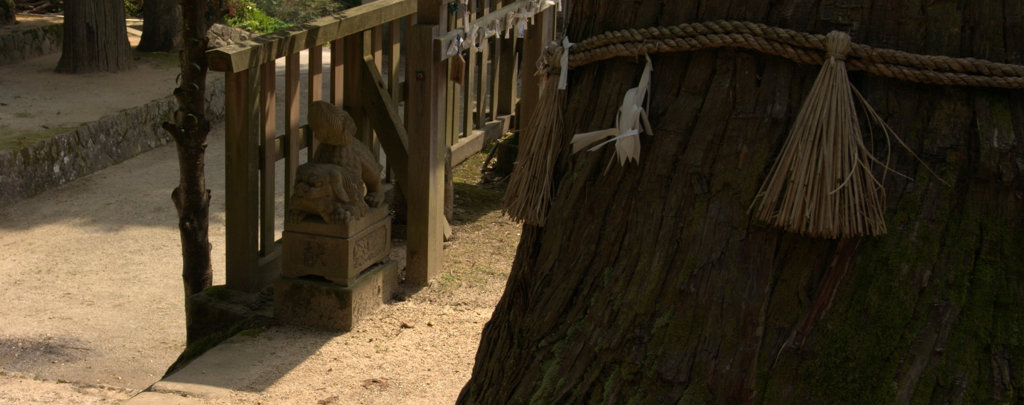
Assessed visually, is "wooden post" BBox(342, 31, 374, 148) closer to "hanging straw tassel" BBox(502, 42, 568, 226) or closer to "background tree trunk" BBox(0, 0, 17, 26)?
"hanging straw tassel" BBox(502, 42, 568, 226)

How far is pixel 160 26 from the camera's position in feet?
41.0

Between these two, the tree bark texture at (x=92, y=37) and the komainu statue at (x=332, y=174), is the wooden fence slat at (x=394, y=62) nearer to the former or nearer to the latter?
the komainu statue at (x=332, y=174)

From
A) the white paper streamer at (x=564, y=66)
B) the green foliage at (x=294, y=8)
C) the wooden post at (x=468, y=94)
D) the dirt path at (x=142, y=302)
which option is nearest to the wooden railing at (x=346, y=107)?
the dirt path at (x=142, y=302)

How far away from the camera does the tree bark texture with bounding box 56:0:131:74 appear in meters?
10.8

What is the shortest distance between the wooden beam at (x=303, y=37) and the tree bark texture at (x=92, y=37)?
6.43 metres

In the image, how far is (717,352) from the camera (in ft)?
5.37

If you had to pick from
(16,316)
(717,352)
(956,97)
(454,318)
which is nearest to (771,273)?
(717,352)

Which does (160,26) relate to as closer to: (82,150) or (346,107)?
(82,150)

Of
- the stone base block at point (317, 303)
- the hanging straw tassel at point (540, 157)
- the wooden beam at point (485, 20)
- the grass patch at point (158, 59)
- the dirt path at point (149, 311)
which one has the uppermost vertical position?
the wooden beam at point (485, 20)

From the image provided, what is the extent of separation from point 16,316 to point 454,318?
274cm

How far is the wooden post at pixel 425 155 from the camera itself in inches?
189

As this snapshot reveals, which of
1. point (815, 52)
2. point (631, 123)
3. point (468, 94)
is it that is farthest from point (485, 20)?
point (815, 52)

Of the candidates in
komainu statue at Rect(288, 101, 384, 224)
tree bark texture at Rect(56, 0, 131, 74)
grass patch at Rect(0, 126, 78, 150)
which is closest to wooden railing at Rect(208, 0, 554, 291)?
komainu statue at Rect(288, 101, 384, 224)

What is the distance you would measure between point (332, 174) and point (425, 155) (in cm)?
72
